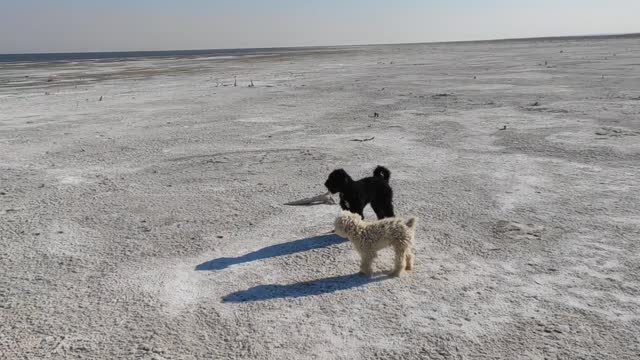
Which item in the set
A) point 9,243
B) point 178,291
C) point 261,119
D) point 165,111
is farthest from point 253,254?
point 165,111

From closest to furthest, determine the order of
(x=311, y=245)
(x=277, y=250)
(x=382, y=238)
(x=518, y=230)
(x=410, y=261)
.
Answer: (x=382, y=238) < (x=410, y=261) < (x=277, y=250) < (x=311, y=245) < (x=518, y=230)

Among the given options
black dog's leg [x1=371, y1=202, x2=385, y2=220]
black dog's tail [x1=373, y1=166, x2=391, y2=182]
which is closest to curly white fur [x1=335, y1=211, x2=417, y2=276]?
black dog's leg [x1=371, y1=202, x2=385, y2=220]

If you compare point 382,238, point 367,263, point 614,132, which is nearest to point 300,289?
point 367,263

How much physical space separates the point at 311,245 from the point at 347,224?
1.01 metres

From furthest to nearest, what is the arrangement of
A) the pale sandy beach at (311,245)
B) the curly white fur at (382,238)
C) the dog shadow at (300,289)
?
the curly white fur at (382,238) → the dog shadow at (300,289) → the pale sandy beach at (311,245)

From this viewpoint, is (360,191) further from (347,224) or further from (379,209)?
(347,224)

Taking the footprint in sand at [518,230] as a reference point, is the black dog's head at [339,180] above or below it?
above

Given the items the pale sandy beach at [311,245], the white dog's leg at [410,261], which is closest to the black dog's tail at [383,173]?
the pale sandy beach at [311,245]

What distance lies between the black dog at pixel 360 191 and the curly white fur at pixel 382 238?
90cm

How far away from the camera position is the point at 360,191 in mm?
6703

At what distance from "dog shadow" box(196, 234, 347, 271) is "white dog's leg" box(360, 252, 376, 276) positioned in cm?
98

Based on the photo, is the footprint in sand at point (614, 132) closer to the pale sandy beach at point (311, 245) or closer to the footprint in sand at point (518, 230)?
the pale sandy beach at point (311, 245)

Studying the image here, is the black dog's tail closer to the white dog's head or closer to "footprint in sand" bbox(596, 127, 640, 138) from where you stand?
the white dog's head

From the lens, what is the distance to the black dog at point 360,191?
668cm
